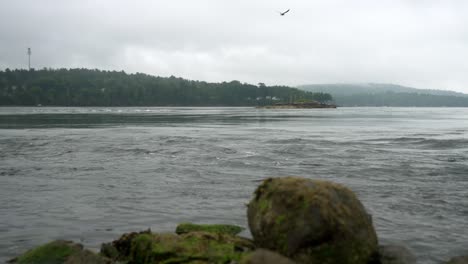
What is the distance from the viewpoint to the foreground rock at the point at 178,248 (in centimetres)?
966

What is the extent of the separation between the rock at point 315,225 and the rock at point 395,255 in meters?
0.38

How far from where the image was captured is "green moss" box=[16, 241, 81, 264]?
1018 centimetres

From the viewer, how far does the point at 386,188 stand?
19.3 meters

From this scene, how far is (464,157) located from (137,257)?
25.8m

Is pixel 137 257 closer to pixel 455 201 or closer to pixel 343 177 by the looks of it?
pixel 455 201

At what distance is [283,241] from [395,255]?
2.79 m

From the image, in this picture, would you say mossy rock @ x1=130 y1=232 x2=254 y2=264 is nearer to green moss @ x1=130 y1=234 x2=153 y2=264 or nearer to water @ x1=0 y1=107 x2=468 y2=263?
green moss @ x1=130 y1=234 x2=153 y2=264

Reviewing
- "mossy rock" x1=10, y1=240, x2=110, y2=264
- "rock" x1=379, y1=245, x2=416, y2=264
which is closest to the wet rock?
"mossy rock" x1=10, y1=240, x2=110, y2=264

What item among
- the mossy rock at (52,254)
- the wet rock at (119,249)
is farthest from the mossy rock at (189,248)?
the mossy rock at (52,254)

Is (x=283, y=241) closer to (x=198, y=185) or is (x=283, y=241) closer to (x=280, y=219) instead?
(x=280, y=219)

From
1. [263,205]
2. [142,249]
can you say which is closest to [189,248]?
[142,249]

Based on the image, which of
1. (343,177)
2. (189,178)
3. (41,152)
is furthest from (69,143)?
(343,177)

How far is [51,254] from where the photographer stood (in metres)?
10.3

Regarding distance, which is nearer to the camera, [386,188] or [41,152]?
[386,188]
